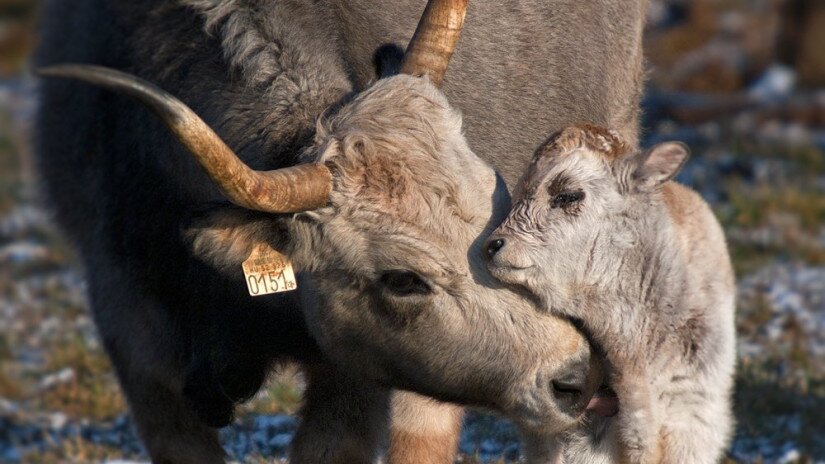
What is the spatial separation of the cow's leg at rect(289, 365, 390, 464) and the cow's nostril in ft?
4.66

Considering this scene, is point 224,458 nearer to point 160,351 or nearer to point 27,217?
point 160,351

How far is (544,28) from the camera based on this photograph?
6.85 metres

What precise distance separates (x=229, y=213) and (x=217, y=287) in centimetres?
72

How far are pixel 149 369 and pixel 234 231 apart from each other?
1.42m

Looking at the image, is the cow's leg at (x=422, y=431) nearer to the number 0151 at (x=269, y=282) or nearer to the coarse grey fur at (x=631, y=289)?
the number 0151 at (x=269, y=282)

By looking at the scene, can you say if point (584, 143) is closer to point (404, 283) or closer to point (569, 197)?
point (569, 197)

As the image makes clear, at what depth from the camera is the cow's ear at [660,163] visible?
15.6 feet

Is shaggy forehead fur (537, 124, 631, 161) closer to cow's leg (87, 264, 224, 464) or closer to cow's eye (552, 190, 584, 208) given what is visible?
cow's eye (552, 190, 584, 208)

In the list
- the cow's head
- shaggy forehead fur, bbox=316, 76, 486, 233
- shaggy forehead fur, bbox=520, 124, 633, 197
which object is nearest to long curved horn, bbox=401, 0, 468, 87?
the cow's head

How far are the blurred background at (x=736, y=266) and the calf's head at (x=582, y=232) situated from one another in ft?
6.02

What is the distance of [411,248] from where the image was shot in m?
4.98

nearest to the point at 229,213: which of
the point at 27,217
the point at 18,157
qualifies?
the point at 27,217

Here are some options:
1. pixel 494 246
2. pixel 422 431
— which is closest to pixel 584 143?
pixel 494 246

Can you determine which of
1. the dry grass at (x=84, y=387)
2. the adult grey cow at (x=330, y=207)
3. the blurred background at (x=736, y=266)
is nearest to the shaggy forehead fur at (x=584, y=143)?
the adult grey cow at (x=330, y=207)
